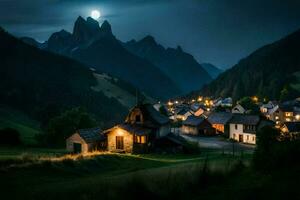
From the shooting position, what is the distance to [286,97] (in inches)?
6919

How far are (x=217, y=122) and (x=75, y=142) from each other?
164ft

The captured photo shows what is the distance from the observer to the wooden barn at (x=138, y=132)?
62.8m

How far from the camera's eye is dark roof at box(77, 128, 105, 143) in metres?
60.1

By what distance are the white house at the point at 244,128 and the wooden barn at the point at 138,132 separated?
24.7 meters

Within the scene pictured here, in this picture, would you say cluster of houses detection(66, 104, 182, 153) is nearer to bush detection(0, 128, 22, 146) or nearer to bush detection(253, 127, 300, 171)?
bush detection(0, 128, 22, 146)

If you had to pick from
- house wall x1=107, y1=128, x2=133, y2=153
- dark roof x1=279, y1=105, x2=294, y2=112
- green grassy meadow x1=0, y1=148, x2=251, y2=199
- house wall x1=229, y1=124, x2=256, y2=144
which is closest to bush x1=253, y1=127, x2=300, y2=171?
green grassy meadow x1=0, y1=148, x2=251, y2=199

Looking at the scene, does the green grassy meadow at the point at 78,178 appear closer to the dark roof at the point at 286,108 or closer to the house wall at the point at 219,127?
the house wall at the point at 219,127

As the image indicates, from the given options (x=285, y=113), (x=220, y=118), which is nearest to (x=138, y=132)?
(x=220, y=118)

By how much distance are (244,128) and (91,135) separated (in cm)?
3993

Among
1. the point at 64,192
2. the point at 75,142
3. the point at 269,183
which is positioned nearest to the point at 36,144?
the point at 75,142

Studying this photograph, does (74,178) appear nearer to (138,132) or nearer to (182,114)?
(138,132)

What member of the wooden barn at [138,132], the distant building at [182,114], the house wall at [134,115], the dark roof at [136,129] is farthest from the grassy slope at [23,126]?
the distant building at [182,114]

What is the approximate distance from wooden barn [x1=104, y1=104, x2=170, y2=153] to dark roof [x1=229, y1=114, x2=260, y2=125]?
25594mm

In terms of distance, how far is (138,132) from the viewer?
62.9 metres
